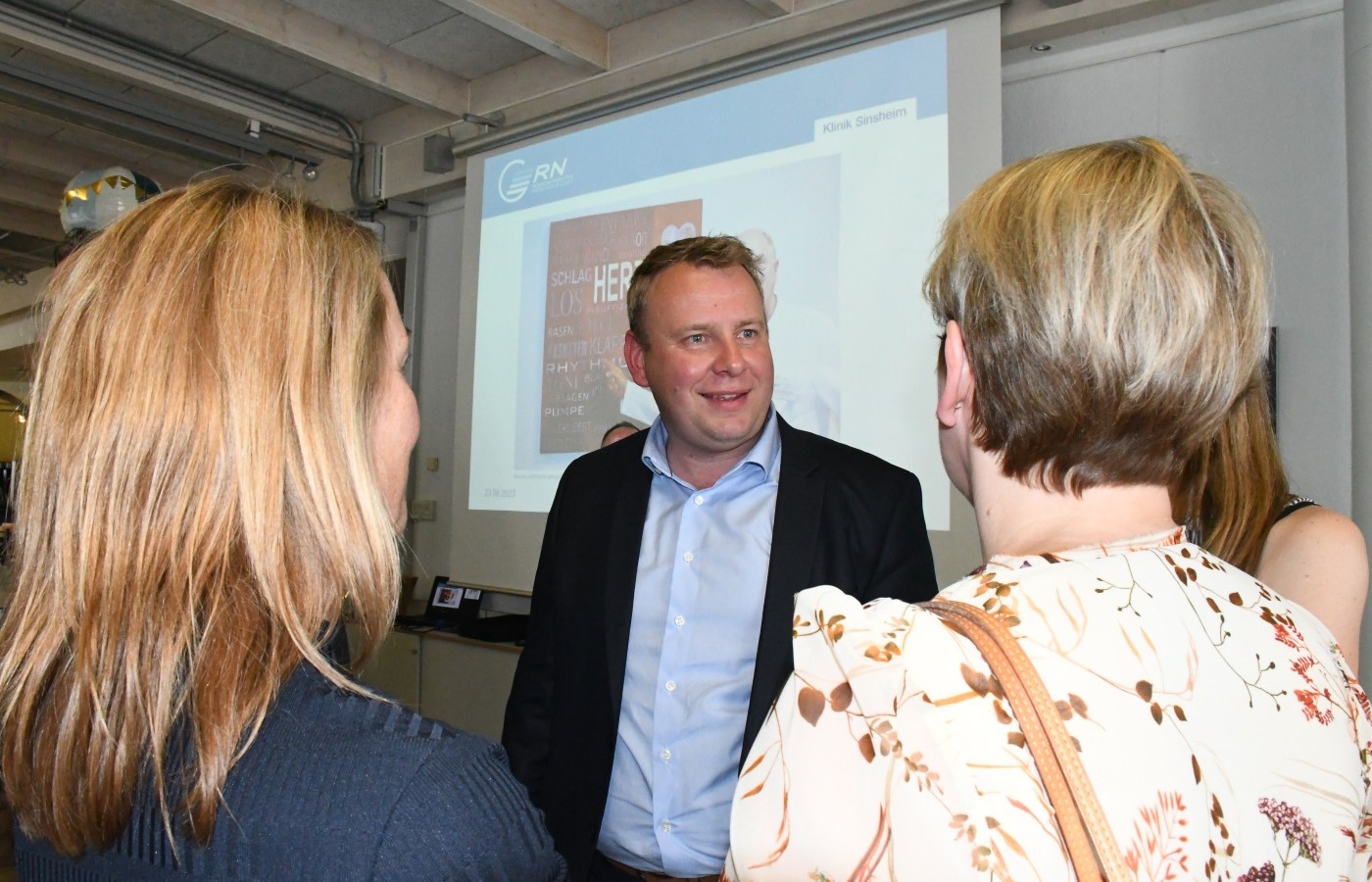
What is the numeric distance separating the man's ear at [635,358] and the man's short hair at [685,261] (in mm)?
23

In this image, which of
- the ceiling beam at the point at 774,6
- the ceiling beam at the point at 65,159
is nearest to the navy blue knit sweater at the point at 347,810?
the ceiling beam at the point at 774,6

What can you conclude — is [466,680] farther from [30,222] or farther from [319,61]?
[30,222]

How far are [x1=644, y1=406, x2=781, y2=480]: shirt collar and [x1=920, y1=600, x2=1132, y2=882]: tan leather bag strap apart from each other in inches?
49.7

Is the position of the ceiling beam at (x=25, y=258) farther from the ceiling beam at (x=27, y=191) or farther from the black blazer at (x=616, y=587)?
the black blazer at (x=616, y=587)

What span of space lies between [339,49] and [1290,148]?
4185 millimetres

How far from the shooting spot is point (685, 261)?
2.06 m

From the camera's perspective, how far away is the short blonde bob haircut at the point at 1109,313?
27.2 inches

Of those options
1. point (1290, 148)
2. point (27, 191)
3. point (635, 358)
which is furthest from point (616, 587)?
point (27, 191)

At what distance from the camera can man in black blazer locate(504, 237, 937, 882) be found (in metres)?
1.67

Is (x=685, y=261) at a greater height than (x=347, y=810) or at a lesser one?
greater

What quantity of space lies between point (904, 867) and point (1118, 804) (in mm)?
139

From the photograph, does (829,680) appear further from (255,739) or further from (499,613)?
(499,613)

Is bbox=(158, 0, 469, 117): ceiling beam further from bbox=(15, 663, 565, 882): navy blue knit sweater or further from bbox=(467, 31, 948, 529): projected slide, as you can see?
bbox=(15, 663, 565, 882): navy blue knit sweater

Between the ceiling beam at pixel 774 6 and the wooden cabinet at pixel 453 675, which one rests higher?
the ceiling beam at pixel 774 6
